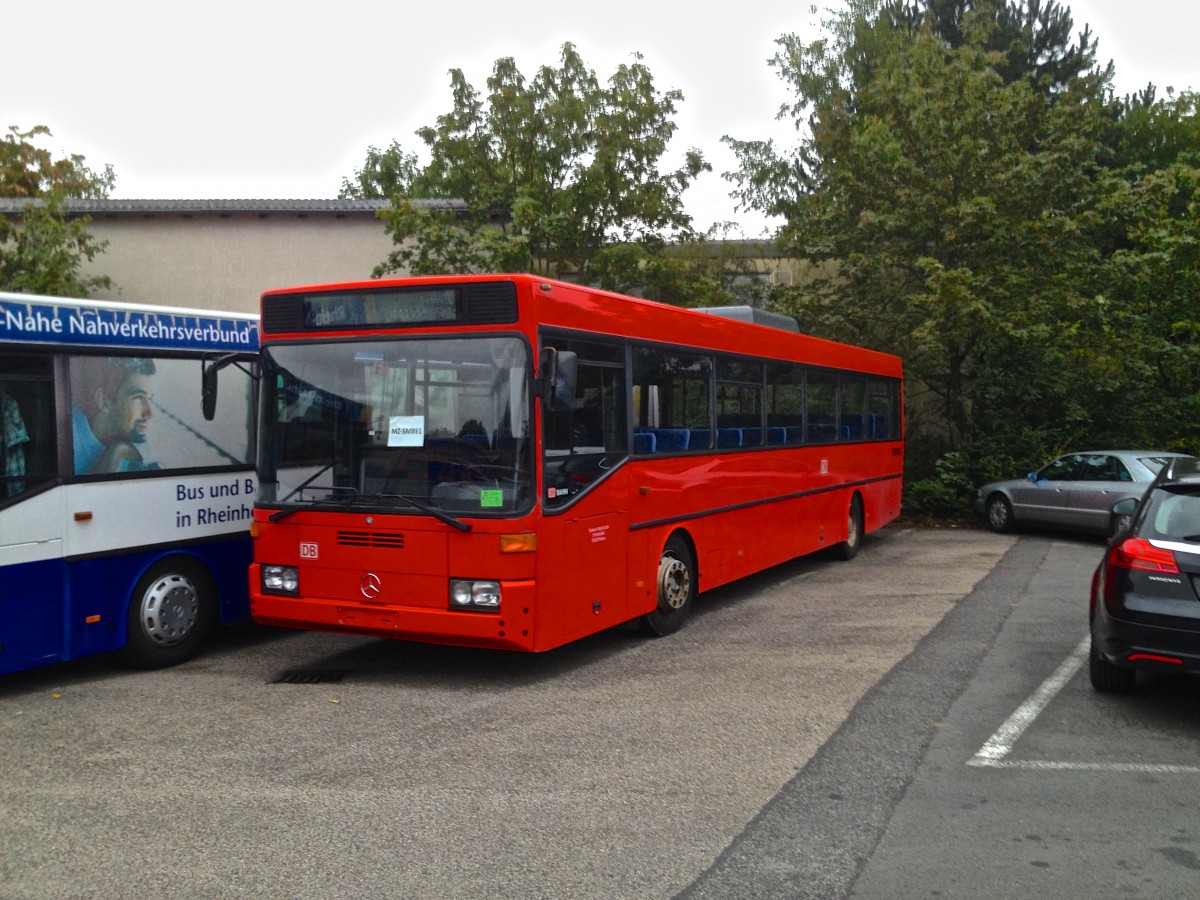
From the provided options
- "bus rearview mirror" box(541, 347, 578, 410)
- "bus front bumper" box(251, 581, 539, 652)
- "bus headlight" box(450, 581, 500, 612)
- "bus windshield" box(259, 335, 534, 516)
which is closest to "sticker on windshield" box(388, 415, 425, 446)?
"bus windshield" box(259, 335, 534, 516)

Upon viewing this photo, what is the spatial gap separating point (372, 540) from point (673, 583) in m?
2.99

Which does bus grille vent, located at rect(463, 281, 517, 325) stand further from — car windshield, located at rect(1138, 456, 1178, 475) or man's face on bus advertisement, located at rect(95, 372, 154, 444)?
car windshield, located at rect(1138, 456, 1178, 475)

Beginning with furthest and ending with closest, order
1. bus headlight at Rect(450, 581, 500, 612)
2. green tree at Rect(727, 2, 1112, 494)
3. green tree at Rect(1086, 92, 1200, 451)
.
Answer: green tree at Rect(1086, 92, 1200, 451), green tree at Rect(727, 2, 1112, 494), bus headlight at Rect(450, 581, 500, 612)

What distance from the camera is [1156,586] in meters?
6.79

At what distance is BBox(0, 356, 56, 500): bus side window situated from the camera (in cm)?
771

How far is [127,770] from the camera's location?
20.4 feet

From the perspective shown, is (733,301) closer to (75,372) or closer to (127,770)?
(75,372)

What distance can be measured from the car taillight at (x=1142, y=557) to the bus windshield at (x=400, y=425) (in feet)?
12.1

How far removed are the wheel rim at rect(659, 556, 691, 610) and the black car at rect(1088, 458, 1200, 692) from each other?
3581mm

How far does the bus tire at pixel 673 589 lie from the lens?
9.83 m

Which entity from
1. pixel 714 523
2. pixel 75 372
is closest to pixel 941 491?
pixel 714 523

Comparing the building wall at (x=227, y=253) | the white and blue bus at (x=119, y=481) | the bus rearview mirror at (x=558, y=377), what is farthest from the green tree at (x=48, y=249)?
the bus rearview mirror at (x=558, y=377)

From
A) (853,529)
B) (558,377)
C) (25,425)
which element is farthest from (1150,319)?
(25,425)

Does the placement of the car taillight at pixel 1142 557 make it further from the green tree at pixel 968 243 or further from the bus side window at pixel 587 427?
the green tree at pixel 968 243
